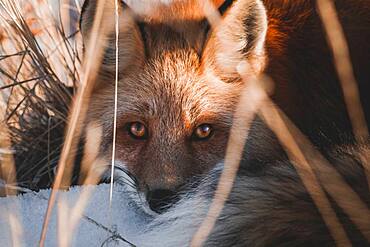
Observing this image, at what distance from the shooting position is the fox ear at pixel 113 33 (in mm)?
2945

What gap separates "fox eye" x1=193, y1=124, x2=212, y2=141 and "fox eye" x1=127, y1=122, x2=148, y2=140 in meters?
0.23

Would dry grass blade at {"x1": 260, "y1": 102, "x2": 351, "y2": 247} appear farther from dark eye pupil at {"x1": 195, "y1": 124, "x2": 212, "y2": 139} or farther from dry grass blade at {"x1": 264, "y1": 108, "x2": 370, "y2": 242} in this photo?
dark eye pupil at {"x1": 195, "y1": 124, "x2": 212, "y2": 139}

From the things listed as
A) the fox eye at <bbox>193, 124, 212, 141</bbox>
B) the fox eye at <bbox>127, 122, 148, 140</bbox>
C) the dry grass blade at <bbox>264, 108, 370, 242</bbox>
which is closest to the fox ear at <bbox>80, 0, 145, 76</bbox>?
the fox eye at <bbox>127, 122, 148, 140</bbox>

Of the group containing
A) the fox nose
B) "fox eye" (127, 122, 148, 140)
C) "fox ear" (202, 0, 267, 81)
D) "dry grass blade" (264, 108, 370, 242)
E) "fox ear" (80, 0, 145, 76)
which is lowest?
"dry grass blade" (264, 108, 370, 242)

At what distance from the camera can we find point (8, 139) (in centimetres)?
377

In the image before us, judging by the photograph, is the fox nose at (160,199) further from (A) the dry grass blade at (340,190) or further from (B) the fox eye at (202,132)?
(A) the dry grass blade at (340,190)

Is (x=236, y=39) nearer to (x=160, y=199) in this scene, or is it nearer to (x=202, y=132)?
(x=202, y=132)

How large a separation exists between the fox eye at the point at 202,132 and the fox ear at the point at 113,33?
43 cm

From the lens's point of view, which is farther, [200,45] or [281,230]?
[200,45]

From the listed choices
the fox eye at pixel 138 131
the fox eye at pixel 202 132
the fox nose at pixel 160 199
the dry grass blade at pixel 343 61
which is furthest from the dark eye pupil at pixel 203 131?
the dry grass blade at pixel 343 61

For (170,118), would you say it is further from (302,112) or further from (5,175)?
(5,175)

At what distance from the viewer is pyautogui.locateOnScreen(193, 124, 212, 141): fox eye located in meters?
2.98

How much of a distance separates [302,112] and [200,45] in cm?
59

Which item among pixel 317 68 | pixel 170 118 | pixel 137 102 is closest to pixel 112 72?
pixel 137 102
